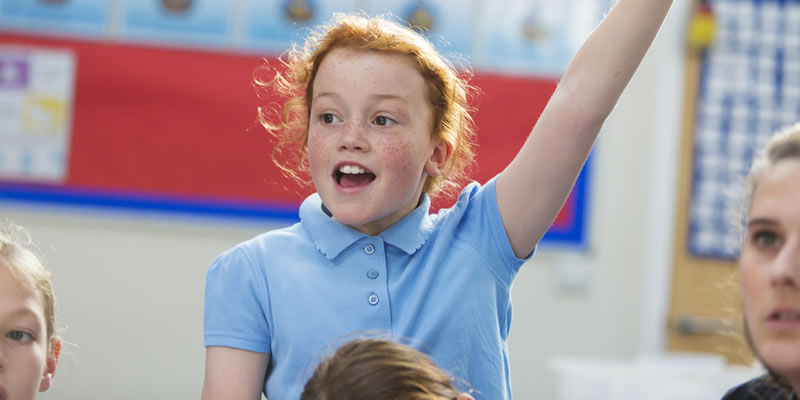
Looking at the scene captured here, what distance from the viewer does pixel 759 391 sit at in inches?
36.3

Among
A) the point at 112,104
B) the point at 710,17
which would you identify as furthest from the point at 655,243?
the point at 112,104

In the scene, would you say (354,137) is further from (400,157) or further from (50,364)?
(50,364)

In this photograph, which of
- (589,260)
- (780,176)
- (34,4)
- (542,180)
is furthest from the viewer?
(589,260)

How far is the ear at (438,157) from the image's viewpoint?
1154 millimetres

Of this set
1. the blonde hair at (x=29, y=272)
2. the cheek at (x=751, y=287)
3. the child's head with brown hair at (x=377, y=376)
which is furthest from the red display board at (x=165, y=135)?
the cheek at (x=751, y=287)

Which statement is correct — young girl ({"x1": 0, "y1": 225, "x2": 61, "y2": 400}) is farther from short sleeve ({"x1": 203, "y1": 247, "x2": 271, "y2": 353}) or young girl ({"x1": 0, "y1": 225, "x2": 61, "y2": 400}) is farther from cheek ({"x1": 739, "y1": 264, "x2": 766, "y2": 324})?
cheek ({"x1": 739, "y1": 264, "x2": 766, "y2": 324})

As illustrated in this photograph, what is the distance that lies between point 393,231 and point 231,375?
27 centimetres

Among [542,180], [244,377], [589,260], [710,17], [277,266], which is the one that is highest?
[710,17]

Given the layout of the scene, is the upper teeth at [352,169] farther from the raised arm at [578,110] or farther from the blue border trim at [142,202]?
the blue border trim at [142,202]

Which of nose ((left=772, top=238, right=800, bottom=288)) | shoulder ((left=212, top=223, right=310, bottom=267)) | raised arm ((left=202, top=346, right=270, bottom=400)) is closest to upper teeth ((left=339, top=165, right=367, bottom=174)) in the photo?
shoulder ((left=212, top=223, right=310, bottom=267))

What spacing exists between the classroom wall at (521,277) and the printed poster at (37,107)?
→ 188 millimetres

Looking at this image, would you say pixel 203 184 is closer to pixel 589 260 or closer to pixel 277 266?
pixel 589 260

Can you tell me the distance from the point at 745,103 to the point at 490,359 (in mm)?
2899

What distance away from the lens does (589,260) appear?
3.47m
